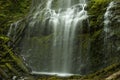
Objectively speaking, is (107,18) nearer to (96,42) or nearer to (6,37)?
(96,42)

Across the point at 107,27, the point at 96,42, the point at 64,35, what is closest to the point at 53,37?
the point at 64,35

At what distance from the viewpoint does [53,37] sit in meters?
16.9

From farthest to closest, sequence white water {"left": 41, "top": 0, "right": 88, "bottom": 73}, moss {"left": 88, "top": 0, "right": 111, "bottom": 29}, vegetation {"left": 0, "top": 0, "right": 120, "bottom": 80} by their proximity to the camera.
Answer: white water {"left": 41, "top": 0, "right": 88, "bottom": 73} < moss {"left": 88, "top": 0, "right": 111, "bottom": 29} < vegetation {"left": 0, "top": 0, "right": 120, "bottom": 80}

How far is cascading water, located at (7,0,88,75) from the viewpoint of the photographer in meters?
15.8

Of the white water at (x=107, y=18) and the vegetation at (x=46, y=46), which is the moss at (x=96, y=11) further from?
the white water at (x=107, y=18)

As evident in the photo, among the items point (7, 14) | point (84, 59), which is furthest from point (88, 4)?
point (7, 14)

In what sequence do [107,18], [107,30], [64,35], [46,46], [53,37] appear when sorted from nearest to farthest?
[107,30] < [107,18] < [64,35] < [53,37] < [46,46]

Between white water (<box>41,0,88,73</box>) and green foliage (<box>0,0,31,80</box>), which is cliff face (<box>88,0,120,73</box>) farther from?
green foliage (<box>0,0,31,80</box>)

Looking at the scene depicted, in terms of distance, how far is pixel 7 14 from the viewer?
21.7m

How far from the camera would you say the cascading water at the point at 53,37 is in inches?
623

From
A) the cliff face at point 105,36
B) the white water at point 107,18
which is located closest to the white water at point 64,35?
the cliff face at point 105,36

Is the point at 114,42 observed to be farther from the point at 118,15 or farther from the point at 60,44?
the point at 60,44

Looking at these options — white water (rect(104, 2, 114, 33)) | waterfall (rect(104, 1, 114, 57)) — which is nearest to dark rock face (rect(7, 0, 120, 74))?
waterfall (rect(104, 1, 114, 57))

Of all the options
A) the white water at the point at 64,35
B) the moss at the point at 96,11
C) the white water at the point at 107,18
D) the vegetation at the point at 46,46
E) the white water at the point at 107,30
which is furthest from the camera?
the white water at the point at 64,35
